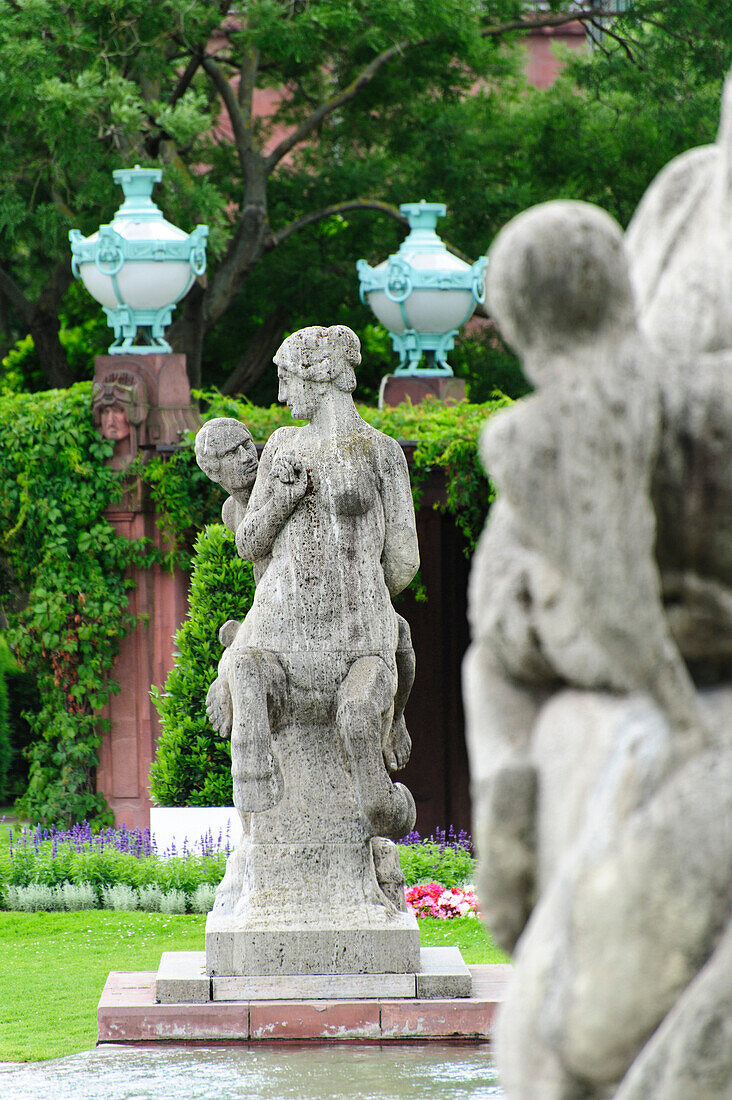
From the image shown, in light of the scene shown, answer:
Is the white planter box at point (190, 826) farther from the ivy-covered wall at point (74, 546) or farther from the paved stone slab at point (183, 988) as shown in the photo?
the paved stone slab at point (183, 988)

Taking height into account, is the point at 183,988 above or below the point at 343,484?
below

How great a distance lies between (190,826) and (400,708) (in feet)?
14.2

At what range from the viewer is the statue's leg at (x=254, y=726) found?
6469 millimetres

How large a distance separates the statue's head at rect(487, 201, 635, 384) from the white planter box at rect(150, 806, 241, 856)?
8.90 m

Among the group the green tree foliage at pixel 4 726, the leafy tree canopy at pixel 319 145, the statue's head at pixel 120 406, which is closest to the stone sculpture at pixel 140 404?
the statue's head at pixel 120 406

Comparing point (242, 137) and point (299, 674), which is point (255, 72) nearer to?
point (242, 137)

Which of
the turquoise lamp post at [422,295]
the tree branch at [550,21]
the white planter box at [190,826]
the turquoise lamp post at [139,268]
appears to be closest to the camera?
the white planter box at [190,826]

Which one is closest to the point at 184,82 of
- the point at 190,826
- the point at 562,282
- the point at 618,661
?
the point at 190,826

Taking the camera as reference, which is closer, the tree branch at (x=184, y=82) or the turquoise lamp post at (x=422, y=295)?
the turquoise lamp post at (x=422, y=295)

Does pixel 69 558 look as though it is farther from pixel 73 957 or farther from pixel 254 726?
pixel 254 726

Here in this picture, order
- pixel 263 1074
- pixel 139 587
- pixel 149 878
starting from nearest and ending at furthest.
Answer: pixel 263 1074 < pixel 149 878 < pixel 139 587

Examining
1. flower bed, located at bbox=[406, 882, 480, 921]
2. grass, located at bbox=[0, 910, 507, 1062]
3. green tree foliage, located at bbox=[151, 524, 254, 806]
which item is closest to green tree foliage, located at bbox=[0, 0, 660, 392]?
green tree foliage, located at bbox=[151, 524, 254, 806]

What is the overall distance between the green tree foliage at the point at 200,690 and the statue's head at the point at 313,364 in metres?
4.61

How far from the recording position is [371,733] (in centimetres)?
654
